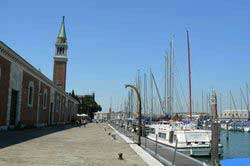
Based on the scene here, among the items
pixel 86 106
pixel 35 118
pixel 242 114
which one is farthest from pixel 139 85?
pixel 242 114

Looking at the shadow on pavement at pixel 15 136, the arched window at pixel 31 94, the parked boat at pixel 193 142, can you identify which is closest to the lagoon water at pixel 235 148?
the parked boat at pixel 193 142

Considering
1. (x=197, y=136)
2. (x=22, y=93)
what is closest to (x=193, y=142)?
(x=197, y=136)

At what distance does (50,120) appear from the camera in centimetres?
6250

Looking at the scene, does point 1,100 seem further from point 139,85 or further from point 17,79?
point 139,85

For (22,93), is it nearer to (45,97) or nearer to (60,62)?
(45,97)

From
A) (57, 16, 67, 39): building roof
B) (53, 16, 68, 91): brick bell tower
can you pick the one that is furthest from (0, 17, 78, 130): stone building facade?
(57, 16, 67, 39): building roof

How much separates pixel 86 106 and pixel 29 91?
100614 millimetres

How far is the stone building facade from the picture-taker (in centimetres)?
3503

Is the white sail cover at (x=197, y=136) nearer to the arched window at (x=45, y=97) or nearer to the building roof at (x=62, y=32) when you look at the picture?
the arched window at (x=45, y=97)

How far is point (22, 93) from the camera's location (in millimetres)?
41906

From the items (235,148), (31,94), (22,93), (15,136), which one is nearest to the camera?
(15,136)

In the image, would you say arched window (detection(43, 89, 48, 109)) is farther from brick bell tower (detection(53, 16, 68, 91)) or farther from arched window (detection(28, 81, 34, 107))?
brick bell tower (detection(53, 16, 68, 91))

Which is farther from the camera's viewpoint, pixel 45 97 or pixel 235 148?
pixel 45 97

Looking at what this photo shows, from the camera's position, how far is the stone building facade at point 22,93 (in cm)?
3503
